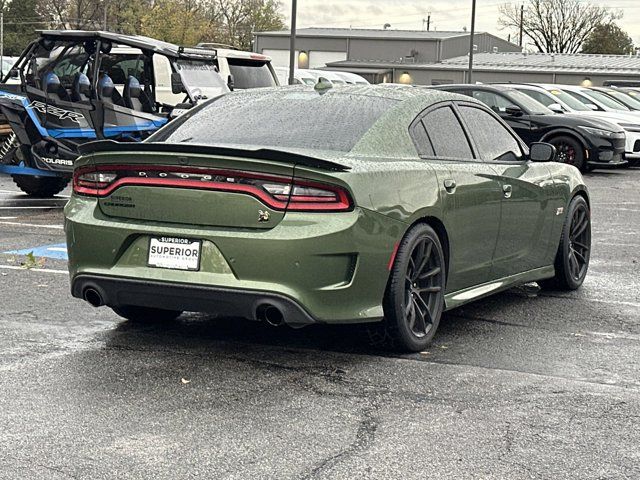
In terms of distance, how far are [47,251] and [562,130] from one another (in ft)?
45.8

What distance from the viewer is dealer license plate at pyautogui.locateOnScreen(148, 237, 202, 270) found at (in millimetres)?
5824

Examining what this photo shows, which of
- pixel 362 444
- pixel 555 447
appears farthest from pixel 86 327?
pixel 555 447

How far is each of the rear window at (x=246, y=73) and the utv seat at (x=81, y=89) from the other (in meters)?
4.29

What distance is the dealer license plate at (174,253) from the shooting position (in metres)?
5.82

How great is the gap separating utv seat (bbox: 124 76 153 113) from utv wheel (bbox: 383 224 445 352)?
30.3 feet

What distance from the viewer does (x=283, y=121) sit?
6.68 metres

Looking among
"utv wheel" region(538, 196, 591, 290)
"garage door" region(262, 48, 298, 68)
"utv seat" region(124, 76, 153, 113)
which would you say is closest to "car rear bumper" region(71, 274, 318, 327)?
"utv wheel" region(538, 196, 591, 290)

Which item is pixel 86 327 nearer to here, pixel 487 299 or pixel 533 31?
pixel 487 299

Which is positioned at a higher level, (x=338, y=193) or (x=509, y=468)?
(x=338, y=193)

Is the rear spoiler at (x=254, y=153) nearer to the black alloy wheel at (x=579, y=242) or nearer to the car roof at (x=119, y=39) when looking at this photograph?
the black alloy wheel at (x=579, y=242)

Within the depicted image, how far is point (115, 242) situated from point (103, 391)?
36.5 inches

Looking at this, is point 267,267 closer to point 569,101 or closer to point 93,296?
point 93,296

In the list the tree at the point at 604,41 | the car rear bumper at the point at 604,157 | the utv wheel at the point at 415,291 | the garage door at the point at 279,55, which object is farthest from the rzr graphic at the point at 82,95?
the tree at the point at 604,41

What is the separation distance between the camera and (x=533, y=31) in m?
106
